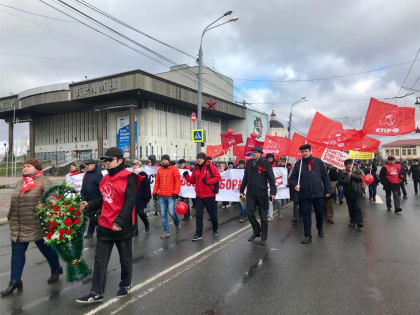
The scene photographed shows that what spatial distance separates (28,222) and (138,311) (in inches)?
76.8

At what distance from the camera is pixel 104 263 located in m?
3.86

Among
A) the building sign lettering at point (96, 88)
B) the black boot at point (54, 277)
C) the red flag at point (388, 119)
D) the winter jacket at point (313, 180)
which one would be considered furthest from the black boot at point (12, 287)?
the building sign lettering at point (96, 88)

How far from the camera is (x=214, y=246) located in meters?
6.32

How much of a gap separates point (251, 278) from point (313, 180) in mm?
2949

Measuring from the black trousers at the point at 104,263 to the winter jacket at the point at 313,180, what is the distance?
406 centimetres

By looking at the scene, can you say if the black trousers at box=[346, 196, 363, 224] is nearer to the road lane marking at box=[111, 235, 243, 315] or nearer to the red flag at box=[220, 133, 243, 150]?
the road lane marking at box=[111, 235, 243, 315]

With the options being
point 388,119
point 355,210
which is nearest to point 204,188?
point 355,210

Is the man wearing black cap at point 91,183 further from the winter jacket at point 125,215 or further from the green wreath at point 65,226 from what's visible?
the winter jacket at point 125,215

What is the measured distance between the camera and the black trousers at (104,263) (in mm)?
3814

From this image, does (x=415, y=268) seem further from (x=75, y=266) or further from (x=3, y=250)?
(x=3, y=250)

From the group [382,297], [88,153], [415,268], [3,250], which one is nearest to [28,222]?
[3,250]

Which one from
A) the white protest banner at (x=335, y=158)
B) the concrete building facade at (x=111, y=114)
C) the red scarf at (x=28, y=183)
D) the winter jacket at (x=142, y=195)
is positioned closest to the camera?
the red scarf at (x=28, y=183)

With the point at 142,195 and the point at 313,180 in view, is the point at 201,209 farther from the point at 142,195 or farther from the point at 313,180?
the point at 313,180

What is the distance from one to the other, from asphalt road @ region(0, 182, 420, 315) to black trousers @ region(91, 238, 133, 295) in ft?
0.67
